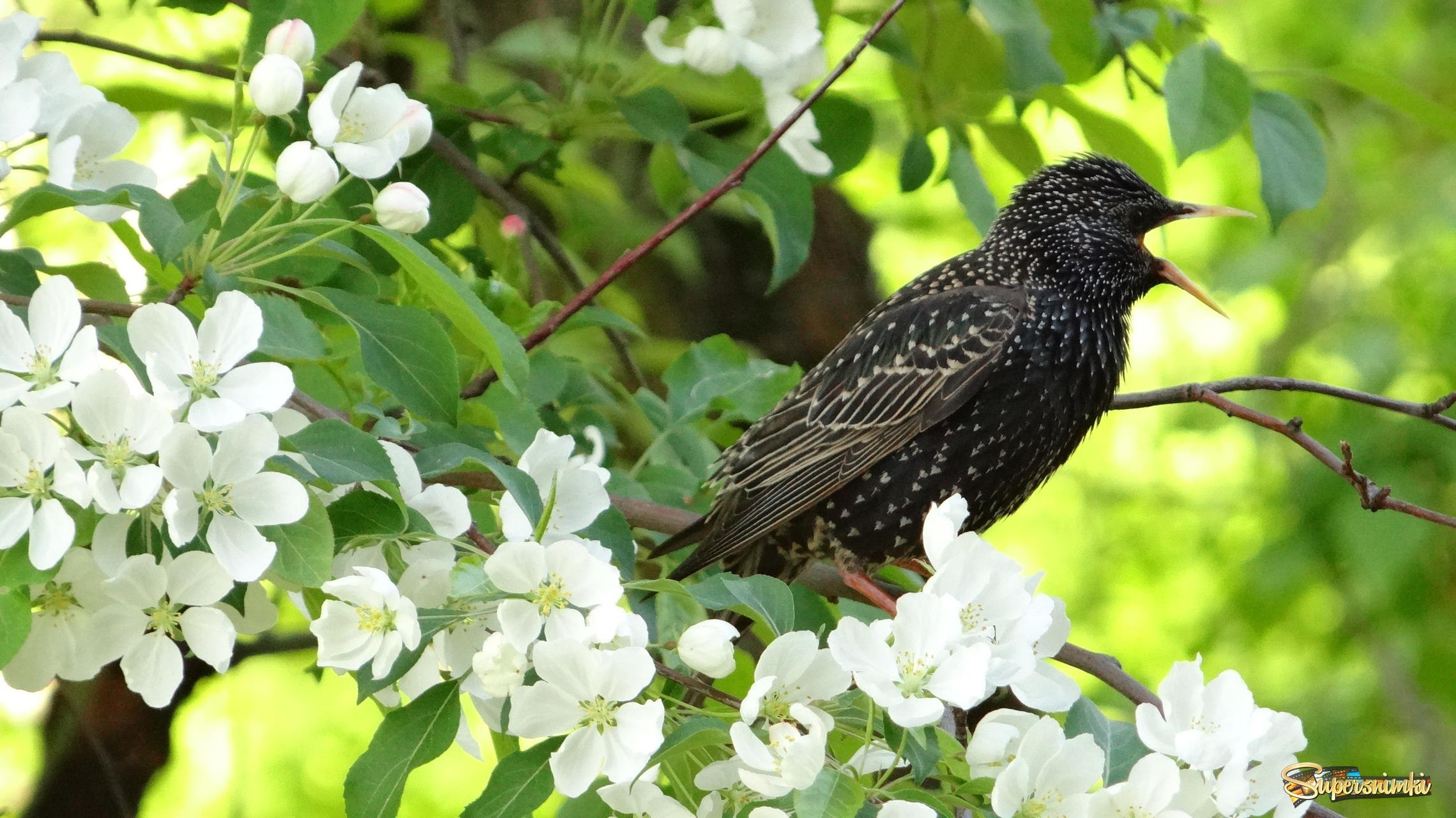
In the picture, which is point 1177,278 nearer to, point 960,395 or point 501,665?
point 960,395

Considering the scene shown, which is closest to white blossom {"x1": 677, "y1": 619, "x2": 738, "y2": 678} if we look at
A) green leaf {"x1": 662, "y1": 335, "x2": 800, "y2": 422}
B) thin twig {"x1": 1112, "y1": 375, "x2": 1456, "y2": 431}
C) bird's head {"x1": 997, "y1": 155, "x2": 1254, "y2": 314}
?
thin twig {"x1": 1112, "y1": 375, "x2": 1456, "y2": 431}

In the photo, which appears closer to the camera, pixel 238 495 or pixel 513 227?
pixel 238 495

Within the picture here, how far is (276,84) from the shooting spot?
158cm

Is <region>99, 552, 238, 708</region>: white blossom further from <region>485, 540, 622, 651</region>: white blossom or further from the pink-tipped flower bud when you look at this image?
the pink-tipped flower bud

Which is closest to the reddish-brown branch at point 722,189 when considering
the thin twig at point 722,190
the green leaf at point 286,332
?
the thin twig at point 722,190

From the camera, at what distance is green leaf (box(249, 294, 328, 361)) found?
1.63 m

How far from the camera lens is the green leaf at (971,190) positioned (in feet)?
9.31

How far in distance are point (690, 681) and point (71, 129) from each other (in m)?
1.02

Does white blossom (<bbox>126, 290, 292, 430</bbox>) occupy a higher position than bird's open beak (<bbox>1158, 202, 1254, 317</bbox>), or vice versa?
bird's open beak (<bbox>1158, 202, 1254, 317</bbox>)

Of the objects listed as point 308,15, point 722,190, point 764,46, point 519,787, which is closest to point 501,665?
point 519,787

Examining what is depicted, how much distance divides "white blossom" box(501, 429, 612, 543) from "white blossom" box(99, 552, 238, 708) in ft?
1.02

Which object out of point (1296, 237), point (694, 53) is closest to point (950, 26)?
point (694, 53)

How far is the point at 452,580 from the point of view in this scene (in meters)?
1.43

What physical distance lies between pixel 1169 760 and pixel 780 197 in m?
1.50
